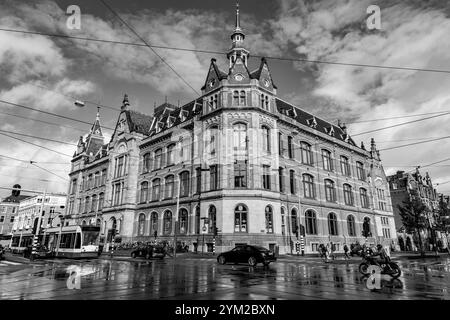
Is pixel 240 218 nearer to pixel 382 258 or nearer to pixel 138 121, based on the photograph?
pixel 382 258

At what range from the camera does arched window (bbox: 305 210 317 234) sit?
38166 mm

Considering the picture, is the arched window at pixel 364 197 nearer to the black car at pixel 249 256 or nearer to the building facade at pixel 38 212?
the black car at pixel 249 256

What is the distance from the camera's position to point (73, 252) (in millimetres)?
28219

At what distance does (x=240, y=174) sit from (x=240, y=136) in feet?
14.2

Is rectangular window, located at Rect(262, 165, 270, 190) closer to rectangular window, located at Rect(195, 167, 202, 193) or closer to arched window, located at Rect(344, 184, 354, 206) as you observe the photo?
rectangular window, located at Rect(195, 167, 202, 193)

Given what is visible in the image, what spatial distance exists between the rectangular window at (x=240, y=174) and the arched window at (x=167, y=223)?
37.9 feet

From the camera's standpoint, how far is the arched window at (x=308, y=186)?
131ft

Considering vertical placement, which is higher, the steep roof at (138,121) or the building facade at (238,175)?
the steep roof at (138,121)

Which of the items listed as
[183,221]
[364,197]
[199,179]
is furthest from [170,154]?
[364,197]

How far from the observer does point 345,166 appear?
4794 centimetres

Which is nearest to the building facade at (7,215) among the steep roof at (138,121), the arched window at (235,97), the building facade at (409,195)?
the steep roof at (138,121)

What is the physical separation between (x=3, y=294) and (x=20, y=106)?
847 centimetres
